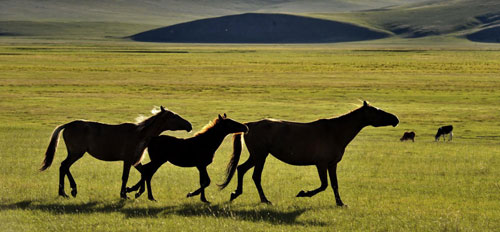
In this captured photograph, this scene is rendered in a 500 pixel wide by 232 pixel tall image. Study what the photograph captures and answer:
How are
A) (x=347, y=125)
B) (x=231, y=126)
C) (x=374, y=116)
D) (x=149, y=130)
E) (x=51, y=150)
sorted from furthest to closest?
1. (x=51, y=150)
2. (x=374, y=116)
3. (x=347, y=125)
4. (x=149, y=130)
5. (x=231, y=126)

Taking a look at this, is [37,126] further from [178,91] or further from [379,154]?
[178,91]

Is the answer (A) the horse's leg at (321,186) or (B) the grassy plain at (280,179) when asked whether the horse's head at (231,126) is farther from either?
(A) the horse's leg at (321,186)

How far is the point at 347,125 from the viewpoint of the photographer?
1239 centimetres

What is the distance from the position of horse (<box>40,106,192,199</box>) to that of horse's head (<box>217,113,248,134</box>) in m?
0.73

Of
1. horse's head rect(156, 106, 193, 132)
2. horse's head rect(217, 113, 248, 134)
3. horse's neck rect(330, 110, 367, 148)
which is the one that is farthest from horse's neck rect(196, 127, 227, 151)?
horse's neck rect(330, 110, 367, 148)

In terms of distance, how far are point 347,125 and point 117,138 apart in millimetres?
4076

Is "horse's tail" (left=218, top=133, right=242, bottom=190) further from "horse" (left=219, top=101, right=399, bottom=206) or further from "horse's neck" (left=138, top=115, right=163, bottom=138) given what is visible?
"horse's neck" (left=138, top=115, right=163, bottom=138)

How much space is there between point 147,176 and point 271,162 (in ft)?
24.2

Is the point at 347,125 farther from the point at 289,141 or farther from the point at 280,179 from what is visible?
the point at 280,179

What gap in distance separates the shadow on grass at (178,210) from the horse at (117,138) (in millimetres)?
689

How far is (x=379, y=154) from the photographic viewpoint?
20.6 meters

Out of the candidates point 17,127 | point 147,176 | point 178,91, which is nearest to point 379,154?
point 147,176

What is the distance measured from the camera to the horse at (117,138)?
12109 millimetres

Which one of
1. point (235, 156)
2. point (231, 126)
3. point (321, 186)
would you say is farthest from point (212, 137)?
point (321, 186)
